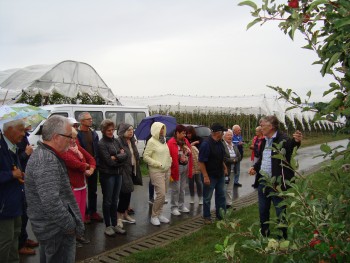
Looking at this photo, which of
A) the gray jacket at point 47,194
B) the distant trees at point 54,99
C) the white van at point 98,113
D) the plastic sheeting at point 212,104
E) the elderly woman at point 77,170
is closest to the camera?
the gray jacket at point 47,194

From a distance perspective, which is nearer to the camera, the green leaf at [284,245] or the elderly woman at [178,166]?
the green leaf at [284,245]

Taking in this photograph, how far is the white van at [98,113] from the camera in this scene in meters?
10.4

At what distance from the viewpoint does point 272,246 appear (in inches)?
78.7

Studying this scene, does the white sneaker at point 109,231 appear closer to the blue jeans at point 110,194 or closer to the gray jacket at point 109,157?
the blue jeans at point 110,194

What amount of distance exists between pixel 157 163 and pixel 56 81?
10.7 metres

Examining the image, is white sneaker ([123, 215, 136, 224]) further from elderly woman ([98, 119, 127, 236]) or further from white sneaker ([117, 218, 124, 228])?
elderly woman ([98, 119, 127, 236])

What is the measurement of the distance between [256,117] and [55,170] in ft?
80.2

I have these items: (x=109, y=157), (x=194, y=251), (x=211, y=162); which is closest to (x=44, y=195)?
(x=109, y=157)

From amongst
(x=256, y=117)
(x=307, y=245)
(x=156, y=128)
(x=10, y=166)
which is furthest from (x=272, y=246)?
(x=256, y=117)

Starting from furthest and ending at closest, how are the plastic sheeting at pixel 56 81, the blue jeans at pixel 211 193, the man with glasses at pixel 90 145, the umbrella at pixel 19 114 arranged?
the plastic sheeting at pixel 56 81, the blue jeans at pixel 211 193, the man with glasses at pixel 90 145, the umbrella at pixel 19 114

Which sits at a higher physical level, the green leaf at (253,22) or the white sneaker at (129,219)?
the green leaf at (253,22)

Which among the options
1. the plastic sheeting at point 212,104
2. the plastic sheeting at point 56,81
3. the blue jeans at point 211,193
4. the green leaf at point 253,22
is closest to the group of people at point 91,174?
the blue jeans at point 211,193

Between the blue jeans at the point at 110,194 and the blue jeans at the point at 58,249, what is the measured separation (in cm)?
223

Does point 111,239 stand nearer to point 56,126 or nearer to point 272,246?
point 56,126
